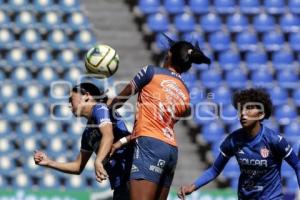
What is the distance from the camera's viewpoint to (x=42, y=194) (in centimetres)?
1112

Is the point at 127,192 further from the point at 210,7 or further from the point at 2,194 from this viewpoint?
the point at 210,7

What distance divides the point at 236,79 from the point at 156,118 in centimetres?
719

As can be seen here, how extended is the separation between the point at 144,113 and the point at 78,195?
14.7 ft

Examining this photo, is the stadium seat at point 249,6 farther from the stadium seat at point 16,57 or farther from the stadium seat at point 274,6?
the stadium seat at point 16,57

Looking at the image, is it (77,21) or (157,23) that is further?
(157,23)

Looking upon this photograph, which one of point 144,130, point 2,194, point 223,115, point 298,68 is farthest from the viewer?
point 298,68

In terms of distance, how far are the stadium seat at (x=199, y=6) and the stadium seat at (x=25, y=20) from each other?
2.82 m

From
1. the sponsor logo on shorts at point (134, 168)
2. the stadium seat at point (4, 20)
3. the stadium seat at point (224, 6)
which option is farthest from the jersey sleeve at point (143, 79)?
the stadium seat at point (224, 6)

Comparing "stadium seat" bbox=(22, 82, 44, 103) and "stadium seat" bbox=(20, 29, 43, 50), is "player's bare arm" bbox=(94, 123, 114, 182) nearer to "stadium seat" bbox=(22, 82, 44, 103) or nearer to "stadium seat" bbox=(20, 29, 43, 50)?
"stadium seat" bbox=(22, 82, 44, 103)

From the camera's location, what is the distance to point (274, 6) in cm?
1474

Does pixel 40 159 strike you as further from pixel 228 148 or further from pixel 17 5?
pixel 17 5

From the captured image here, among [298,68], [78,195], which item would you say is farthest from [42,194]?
[298,68]

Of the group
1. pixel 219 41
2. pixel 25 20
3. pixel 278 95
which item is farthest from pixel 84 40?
pixel 278 95

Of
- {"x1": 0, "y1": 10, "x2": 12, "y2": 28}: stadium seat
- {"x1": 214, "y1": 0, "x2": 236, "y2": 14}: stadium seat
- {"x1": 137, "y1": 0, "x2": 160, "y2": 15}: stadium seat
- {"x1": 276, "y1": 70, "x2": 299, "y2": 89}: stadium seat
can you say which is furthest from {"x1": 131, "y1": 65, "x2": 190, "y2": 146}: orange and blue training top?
{"x1": 214, "y1": 0, "x2": 236, "y2": 14}: stadium seat
